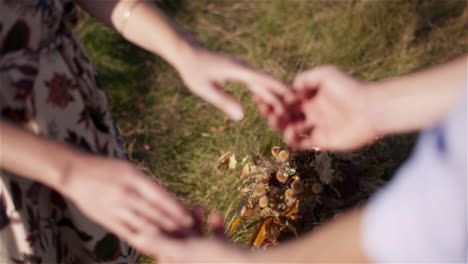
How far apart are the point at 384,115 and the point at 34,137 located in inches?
25.5

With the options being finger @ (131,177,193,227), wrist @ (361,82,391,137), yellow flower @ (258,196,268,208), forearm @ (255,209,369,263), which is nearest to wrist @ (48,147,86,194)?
finger @ (131,177,193,227)

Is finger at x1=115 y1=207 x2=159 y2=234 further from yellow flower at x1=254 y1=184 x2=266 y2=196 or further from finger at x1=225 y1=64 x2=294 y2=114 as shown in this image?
yellow flower at x1=254 y1=184 x2=266 y2=196

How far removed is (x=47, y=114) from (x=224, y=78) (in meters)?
0.36

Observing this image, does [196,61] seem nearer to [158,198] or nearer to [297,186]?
[158,198]

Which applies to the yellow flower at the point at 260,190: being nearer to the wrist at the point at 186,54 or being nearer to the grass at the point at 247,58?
the grass at the point at 247,58

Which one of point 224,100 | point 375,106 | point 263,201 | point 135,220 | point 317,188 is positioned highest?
point 375,106

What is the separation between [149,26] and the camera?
1.19 metres

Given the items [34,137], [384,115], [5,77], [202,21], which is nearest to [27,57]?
[5,77]

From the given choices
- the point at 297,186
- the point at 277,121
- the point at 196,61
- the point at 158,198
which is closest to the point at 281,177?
the point at 297,186

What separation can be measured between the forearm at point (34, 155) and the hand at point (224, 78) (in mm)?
364

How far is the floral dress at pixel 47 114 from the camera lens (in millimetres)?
1061

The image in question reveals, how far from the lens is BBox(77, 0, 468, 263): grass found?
2521 millimetres

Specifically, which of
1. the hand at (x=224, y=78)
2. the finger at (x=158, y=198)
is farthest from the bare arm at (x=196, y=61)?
the finger at (x=158, y=198)

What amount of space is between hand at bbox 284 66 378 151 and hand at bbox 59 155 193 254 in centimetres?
42
